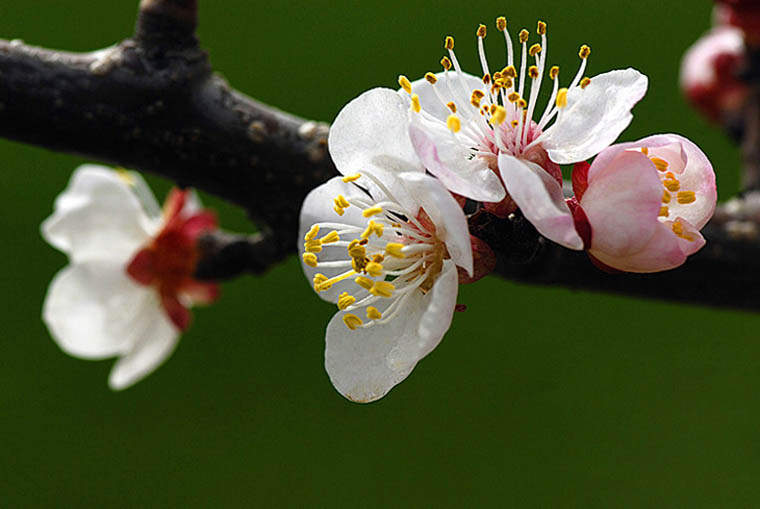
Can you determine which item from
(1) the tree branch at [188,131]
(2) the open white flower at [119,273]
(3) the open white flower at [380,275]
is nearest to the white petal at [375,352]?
(3) the open white flower at [380,275]

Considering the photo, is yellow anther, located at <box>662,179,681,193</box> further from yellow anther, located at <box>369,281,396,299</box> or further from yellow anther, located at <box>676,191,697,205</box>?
yellow anther, located at <box>369,281,396,299</box>

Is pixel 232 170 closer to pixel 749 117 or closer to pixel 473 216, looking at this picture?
pixel 473 216

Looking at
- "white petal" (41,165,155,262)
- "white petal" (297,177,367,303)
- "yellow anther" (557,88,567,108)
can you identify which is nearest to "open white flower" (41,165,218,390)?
"white petal" (41,165,155,262)

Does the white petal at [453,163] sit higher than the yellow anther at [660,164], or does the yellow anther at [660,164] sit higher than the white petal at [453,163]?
the yellow anther at [660,164]

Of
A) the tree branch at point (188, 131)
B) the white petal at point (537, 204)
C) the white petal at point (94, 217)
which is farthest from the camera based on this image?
the white petal at point (94, 217)

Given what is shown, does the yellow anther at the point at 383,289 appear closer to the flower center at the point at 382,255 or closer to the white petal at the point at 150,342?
the flower center at the point at 382,255

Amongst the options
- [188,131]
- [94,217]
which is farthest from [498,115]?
[94,217]

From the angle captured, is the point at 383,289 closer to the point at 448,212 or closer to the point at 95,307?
the point at 448,212
